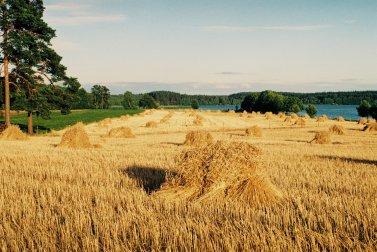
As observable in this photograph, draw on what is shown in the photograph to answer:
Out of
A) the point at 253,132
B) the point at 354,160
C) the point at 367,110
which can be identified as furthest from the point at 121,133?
the point at 367,110

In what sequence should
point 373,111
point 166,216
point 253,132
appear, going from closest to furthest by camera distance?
point 166,216 → point 253,132 → point 373,111

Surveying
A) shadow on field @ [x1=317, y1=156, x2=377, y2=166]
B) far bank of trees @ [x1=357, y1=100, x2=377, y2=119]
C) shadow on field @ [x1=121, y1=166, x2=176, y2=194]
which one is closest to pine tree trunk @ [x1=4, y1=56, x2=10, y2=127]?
shadow on field @ [x1=121, y1=166, x2=176, y2=194]

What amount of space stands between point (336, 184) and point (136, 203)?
18.7ft

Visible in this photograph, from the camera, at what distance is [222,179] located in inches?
388

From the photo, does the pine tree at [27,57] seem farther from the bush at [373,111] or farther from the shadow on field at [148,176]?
the bush at [373,111]

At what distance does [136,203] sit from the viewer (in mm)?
9227

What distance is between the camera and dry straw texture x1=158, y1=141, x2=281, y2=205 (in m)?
9.68

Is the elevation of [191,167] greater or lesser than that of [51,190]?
greater

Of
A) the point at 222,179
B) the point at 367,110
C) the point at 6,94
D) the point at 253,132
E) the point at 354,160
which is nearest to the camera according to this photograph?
the point at 222,179

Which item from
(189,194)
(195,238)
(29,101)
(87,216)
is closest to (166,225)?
(195,238)

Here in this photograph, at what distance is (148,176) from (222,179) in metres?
3.84

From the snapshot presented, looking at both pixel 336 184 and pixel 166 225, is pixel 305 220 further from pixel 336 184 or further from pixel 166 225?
pixel 336 184

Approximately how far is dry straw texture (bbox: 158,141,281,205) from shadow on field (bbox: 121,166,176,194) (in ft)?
2.62

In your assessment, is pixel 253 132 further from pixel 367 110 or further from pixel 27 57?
pixel 367 110
